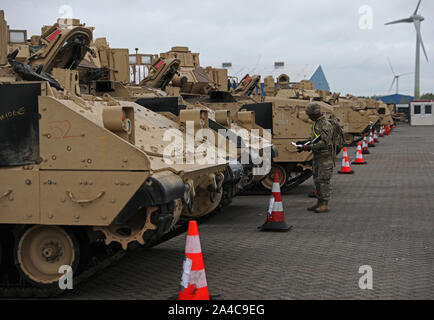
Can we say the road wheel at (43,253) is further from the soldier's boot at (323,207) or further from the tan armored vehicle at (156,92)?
the soldier's boot at (323,207)

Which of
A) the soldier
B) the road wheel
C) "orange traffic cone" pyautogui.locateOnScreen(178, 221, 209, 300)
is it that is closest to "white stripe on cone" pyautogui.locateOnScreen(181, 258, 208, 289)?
"orange traffic cone" pyautogui.locateOnScreen(178, 221, 209, 300)

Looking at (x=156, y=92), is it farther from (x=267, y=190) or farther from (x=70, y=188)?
(x=70, y=188)

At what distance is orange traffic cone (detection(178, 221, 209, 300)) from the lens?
17.8ft

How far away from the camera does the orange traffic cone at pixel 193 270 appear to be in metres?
5.43

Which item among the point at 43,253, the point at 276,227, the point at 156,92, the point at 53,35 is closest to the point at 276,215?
the point at 276,227

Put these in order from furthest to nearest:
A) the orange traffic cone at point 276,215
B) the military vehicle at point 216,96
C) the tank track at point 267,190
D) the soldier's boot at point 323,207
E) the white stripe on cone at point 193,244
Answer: the tank track at point 267,190
the soldier's boot at point 323,207
the military vehicle at point 216,96
the orange traffic cone at point 276,215
the white stripe on cone at point 193,244

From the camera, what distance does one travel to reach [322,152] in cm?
1115

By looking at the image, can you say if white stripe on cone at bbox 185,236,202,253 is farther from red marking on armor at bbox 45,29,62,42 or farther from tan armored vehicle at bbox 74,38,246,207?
red marking on armor at bbox 45,29,62,42

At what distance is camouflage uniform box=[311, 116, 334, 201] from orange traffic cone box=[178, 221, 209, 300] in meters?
5.98

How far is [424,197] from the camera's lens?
42.7 ft

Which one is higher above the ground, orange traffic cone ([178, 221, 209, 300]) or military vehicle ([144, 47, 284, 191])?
military vehicle ([144, 47, 284, 191])

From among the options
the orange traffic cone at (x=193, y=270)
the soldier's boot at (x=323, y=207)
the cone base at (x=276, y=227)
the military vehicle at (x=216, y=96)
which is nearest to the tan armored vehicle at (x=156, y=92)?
the military vehicle at (x=216, y=96)
